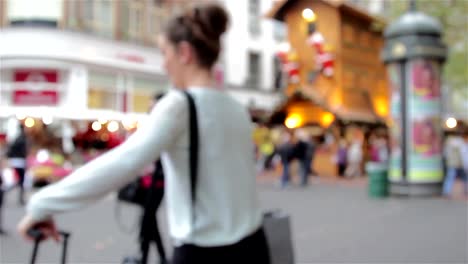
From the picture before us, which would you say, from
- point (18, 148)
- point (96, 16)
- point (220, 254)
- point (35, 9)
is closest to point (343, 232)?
point (220, 254)

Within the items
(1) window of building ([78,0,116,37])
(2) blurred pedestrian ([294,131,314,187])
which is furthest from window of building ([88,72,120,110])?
(2) blurred pedestrian ([294,131,314,187])

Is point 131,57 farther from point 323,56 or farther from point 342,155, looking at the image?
point 342,155

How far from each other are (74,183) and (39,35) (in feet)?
81.5

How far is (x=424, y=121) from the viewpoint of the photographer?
42.8 feet

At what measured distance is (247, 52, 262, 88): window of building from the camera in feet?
118

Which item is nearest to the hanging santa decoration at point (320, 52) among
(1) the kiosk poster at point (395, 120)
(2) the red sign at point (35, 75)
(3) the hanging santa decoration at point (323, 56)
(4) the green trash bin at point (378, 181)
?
(3) the hanging santa decoration at point (323, 56)

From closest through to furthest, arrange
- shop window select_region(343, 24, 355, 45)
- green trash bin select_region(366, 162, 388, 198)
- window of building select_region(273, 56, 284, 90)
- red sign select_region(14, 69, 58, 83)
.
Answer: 1. green trash bin select_region(366, 162, 388, 198)
2. red sign select_region(14, 69, 58, 83)
3. shop window select_region(343, 24, 355, 45)
4. window of building select_region(273, 56, 284, 90)

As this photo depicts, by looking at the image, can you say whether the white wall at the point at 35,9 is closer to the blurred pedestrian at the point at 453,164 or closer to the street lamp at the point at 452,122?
the blurred pedestrian at the point at 453,164

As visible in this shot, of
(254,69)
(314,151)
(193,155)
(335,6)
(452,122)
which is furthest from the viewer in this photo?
(254,69)

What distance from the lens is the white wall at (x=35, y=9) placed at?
80.1 ft

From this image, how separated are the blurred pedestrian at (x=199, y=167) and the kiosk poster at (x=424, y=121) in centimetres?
1169

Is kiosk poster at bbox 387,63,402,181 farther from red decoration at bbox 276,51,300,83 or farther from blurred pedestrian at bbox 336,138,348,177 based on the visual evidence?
red decoration at bbox 276,51,300,83

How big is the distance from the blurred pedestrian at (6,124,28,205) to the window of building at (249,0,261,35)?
964 inches

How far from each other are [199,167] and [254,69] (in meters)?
34.8
